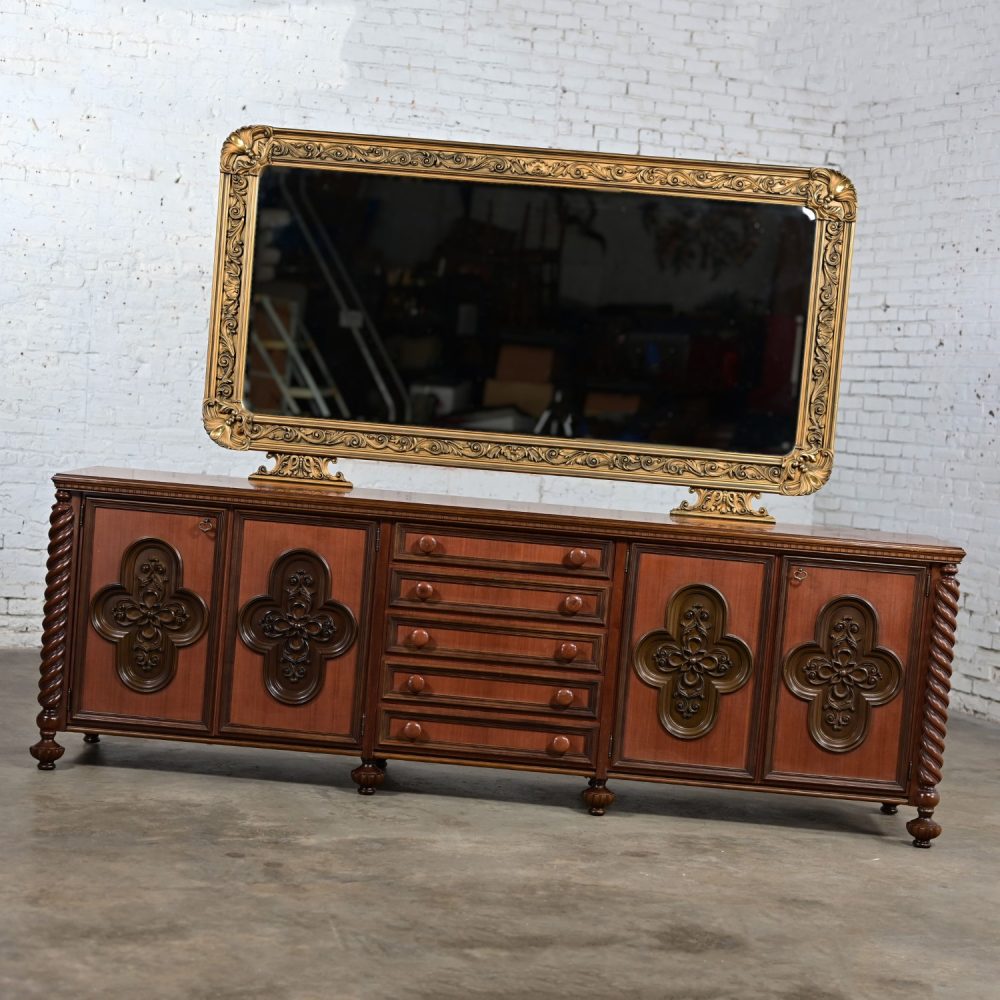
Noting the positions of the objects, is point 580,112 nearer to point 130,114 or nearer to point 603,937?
point 130,114

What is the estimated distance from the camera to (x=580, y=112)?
246 inches

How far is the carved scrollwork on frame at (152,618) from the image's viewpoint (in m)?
4.10

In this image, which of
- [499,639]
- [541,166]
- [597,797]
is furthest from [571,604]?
[541,166]

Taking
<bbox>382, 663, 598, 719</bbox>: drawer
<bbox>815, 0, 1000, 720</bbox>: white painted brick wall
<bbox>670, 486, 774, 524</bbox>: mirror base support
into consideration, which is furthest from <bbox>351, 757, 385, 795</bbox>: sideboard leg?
<bbox>815, 0, 1000, 720</bbox>: white painted brick wall

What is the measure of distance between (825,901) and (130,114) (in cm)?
447

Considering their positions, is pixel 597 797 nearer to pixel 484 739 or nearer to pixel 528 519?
pixel 484 739

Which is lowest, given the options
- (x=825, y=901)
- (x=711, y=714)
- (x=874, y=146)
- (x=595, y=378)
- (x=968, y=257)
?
(x=825, y=901)

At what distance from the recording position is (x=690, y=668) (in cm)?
405

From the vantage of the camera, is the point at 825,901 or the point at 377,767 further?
the point at 377,767

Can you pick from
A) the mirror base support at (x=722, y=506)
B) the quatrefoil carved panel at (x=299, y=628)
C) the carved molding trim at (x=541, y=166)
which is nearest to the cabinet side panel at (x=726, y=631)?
the mirror base support at (x=722, y=506)

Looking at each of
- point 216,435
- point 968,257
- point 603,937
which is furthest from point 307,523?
point 968,257

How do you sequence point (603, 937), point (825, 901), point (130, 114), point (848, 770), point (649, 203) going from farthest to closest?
point (130, 114) < point (649, 203) < point (848, 770) < point (825, 901) < point (603, 937)

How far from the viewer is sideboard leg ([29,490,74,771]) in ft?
13.3

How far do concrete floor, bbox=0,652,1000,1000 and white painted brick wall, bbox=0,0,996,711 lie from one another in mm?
1874
